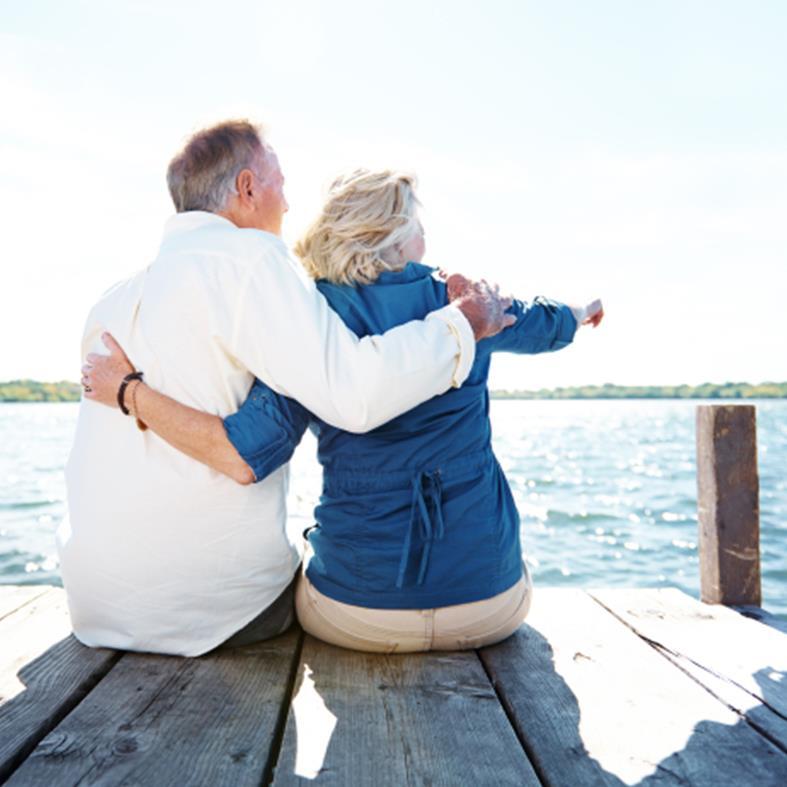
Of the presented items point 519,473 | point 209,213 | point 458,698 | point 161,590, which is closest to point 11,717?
point 161,590

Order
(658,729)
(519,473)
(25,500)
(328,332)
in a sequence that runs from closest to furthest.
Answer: (658,729) → (328,332) → (25,500) → (519,473)

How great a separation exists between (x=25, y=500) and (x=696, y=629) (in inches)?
453

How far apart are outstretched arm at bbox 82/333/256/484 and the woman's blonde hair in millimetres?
508

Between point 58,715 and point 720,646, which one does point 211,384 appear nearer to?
point 58,715

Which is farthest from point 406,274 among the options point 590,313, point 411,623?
point 411,623

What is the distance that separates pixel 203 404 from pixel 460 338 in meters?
0.63

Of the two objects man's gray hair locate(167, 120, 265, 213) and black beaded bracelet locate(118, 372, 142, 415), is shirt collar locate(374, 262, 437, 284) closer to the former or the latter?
man's gray hair locate(167, 120, 265, 213)

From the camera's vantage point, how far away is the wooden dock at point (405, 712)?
157 cm

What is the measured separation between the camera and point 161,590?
2.06 meters

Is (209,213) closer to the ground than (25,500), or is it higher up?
higher up

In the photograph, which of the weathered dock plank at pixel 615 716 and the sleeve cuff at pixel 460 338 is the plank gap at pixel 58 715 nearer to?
the weathered dock plank at pixel 615 716

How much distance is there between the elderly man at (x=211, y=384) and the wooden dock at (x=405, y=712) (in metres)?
0.17

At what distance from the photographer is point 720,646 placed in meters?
2.39

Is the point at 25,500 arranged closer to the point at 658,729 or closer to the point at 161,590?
the point at 161,590
